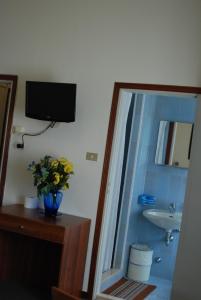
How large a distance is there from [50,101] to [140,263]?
214 centimetres

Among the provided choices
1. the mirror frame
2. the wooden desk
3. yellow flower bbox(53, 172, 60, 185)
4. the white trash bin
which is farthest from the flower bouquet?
the white trash bin

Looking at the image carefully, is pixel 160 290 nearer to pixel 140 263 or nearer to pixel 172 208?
pixel 140 263

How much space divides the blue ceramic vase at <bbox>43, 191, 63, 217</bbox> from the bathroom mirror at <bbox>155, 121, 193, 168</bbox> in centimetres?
167

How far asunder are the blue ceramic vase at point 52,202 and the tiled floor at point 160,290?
4.34 ft

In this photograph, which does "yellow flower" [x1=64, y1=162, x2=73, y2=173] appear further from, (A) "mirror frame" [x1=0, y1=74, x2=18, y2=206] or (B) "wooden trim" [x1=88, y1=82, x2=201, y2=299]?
(A) "mirror frame" [x1=0, y1=74, x2=18, y2=206]

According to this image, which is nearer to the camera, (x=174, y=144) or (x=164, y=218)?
(x=164, y=218)

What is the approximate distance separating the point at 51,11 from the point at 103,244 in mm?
2338

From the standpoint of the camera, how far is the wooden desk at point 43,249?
3312mm

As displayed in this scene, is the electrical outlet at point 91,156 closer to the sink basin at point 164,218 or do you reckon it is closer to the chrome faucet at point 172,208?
the sink basin at point 164,218

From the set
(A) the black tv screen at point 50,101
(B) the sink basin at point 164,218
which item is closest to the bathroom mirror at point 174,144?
(B) the sink basin at point 164,218

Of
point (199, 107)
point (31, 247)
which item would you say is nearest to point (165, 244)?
point (31, 247)

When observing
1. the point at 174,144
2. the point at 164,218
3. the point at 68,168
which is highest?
the point at 174,144

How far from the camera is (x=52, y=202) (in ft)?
11.8

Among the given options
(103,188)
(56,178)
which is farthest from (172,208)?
(56,178)
